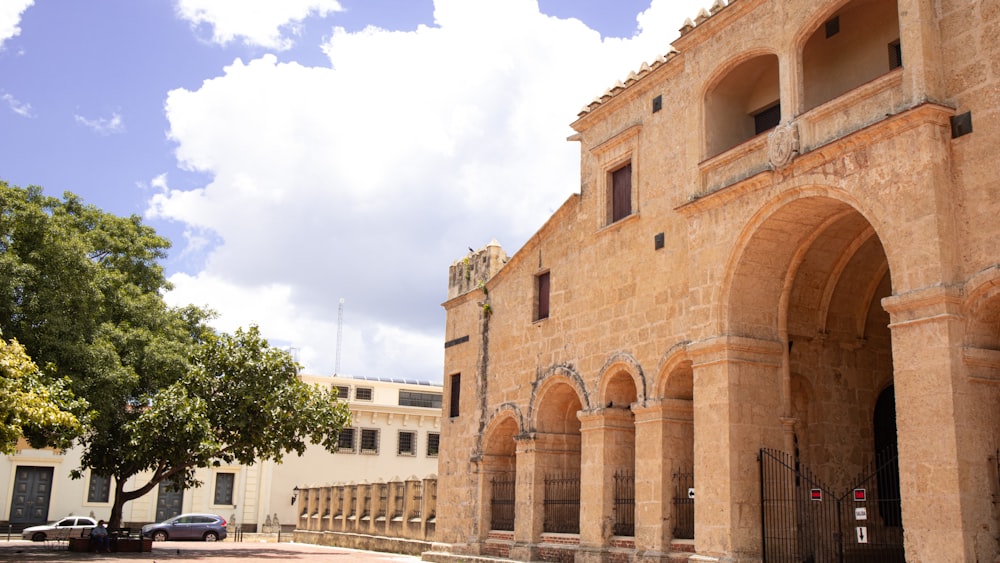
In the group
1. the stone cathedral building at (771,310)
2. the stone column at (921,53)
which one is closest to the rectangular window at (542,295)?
the stone cathedral building at (771,310)

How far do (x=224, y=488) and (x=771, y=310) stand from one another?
117ft

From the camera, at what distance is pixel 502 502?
22781 mm

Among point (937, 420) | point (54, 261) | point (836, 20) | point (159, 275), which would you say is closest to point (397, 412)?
point (159, 275)

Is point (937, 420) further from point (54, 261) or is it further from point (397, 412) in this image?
point (397, 412)

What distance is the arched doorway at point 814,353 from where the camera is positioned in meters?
15.2

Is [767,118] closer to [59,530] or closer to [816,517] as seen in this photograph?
[816,517]

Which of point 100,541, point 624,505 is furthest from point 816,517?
point 100,541

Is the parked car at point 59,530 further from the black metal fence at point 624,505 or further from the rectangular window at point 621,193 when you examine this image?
the rectangular window at point 621,193

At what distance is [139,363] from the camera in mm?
24188

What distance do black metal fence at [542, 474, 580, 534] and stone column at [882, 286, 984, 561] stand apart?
9.85 meters

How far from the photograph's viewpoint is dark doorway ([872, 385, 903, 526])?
1634cm

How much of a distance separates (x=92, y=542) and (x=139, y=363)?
5518 mm

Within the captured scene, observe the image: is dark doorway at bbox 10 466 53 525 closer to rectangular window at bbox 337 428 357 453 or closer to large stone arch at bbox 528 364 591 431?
rectangular window at bbox 337 428 357 453

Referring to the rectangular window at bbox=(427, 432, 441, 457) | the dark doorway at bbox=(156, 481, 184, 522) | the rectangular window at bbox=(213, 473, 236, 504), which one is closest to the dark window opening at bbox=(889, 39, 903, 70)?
the rectangular window at bbox=(427, 432, 441, 457)
